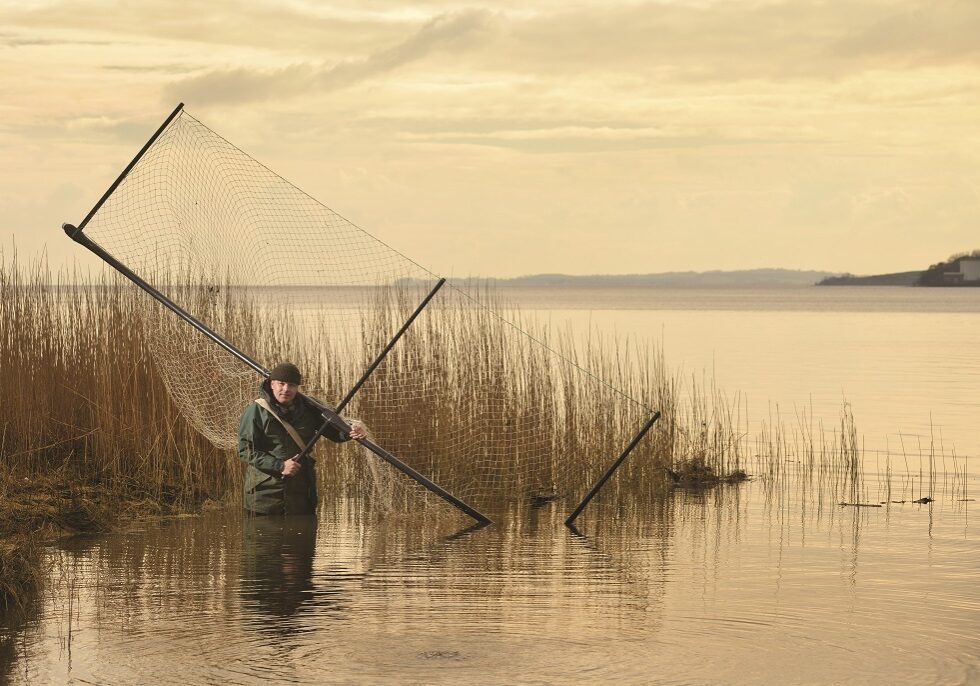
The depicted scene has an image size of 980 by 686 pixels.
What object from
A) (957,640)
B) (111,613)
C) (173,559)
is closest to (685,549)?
(957,640)

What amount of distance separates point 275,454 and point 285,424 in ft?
0.78

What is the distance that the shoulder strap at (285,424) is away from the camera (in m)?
9.65

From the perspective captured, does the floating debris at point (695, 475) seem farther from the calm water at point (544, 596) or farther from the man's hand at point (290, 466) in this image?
the man's hand at point (290, 466)

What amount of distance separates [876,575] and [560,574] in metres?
2.04

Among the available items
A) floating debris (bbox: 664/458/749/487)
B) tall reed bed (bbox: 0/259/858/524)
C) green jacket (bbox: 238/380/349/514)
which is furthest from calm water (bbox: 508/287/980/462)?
green jacket (bbox: 238/380/349/514)

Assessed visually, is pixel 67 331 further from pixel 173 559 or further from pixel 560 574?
pixel 560 574

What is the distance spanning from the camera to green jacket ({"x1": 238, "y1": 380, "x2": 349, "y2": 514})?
31.7ft

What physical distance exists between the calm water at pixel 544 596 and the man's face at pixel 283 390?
3.14ft

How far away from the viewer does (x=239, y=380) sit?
36.6ft

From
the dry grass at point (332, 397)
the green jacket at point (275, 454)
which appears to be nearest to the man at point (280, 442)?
the green jacket at point (275, 454)

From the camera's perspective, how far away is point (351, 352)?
42.2 feet

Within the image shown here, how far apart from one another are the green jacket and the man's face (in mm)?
69

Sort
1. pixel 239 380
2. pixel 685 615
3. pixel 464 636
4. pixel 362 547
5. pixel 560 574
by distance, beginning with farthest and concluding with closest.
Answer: pixel 239 380 → pixel 362 547 → pixel 560 574 → pixel 685 615 → pixel 464 636

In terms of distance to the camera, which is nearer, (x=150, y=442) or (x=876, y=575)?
(x=876, y=575)
